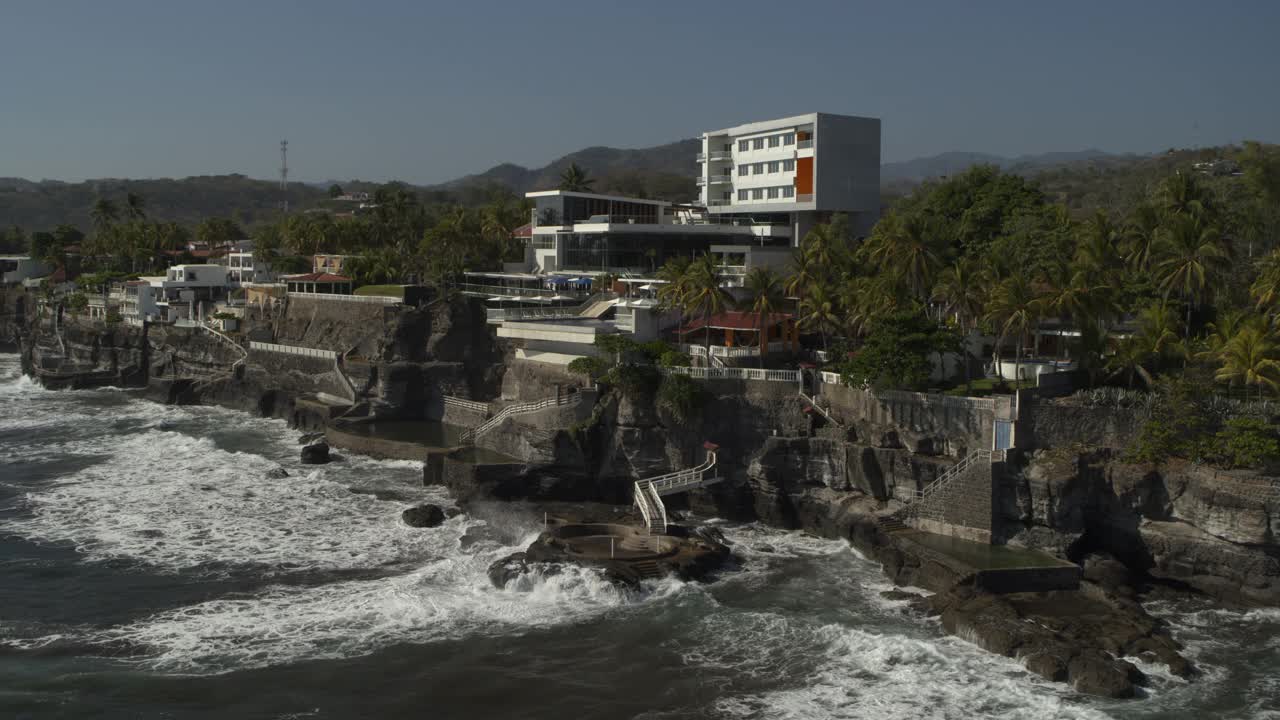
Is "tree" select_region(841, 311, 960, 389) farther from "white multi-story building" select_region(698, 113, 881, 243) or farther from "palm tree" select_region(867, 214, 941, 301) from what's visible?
"white multi-story building" select_region(698, 113, 881, 243)

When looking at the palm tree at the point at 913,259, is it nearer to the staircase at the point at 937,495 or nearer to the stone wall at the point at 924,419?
the stone wall at the point at 924,419

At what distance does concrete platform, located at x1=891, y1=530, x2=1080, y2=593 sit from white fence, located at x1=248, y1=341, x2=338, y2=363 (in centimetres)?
4153

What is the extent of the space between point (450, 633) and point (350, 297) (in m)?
45.3

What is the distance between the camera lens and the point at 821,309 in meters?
49.5

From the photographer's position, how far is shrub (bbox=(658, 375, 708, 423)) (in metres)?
46.0

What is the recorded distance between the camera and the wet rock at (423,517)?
140 ft

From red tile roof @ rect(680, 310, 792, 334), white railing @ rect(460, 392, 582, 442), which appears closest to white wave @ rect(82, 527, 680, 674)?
white railing @ rect(460, 392, 582, 442)

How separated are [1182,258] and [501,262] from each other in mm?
51827

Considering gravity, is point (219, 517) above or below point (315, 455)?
below

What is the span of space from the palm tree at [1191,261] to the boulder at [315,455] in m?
39.1

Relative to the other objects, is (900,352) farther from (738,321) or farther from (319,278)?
(319,278)

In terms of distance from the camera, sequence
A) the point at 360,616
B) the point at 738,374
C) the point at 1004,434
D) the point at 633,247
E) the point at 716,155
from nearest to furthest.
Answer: the point at 360,616
the point at 1004,434
the point at 738,374
the point at 633,247
the point at 716,155

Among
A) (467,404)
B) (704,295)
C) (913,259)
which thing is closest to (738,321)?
(704,295)

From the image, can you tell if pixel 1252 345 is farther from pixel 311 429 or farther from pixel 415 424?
pixel 311 429
